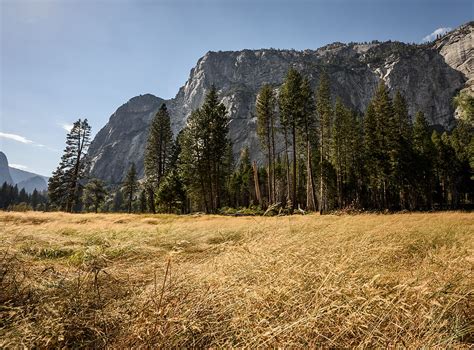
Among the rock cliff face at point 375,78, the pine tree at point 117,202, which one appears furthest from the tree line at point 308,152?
the rock cliff face at point 375,78

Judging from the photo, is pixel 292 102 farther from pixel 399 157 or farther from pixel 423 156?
pixel 423 156

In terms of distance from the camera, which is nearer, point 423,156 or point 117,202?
point 423,156

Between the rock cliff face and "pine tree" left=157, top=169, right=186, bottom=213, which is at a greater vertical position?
the rock cliff face

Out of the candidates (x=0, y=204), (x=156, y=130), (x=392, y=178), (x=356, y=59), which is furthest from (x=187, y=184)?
(x=356, y=59)

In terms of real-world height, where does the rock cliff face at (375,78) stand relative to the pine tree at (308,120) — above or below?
above

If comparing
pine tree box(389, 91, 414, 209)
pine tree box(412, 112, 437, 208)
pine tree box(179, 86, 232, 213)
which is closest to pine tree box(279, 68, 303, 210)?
pine tree box(179, 86, 232, 213)

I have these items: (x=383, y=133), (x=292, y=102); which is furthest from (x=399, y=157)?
(x=292, y=102)

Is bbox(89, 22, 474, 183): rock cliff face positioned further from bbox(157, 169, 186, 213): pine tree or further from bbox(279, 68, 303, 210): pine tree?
bbox(279, 68, 303, 210): pine tree

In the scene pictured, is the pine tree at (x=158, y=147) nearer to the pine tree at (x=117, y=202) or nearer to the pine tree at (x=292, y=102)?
the pine tree at (x=292, y=102)

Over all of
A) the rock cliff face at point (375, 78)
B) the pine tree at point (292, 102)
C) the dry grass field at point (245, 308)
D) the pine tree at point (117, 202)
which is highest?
the rock cliff face at point (375, 78)

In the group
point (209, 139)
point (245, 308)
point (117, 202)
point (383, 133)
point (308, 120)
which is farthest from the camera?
point (117, 202)

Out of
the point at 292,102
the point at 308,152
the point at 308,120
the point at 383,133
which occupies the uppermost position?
the point at 292,102

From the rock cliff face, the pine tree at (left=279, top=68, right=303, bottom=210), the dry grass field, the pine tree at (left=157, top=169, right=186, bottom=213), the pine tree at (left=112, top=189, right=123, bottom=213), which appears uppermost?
the rock cliff face

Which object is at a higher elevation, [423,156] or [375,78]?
[375,78]
